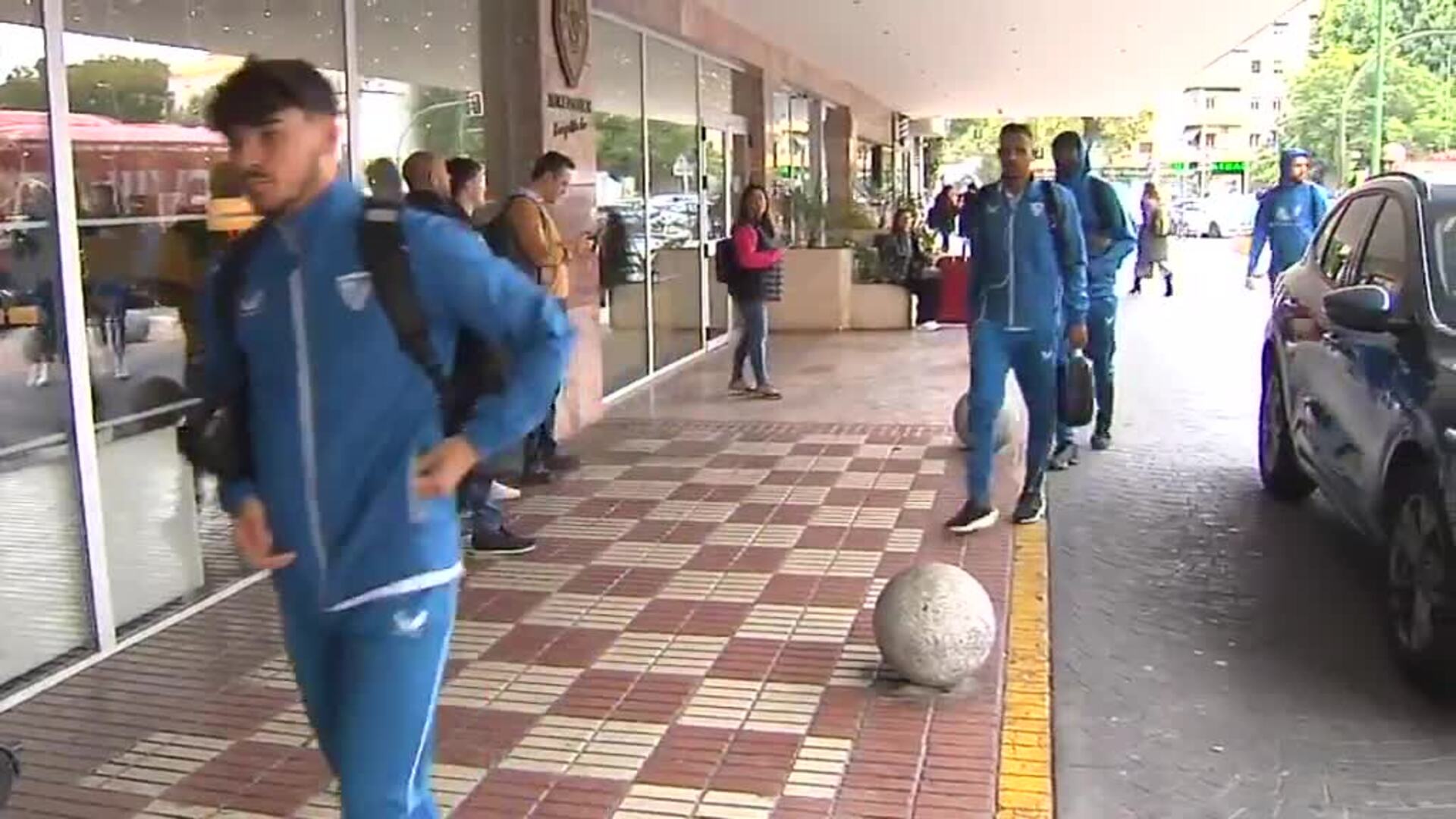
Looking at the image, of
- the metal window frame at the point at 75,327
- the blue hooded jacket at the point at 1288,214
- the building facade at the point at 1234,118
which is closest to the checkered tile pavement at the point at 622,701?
the metal window frame at the point at 75,327

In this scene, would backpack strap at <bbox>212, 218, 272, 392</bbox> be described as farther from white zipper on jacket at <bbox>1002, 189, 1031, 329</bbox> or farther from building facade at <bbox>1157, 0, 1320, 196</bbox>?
building facade at <bbox>1157, 0, 1320, 196</bbox>

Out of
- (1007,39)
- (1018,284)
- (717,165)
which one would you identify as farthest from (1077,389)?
(1007,39)

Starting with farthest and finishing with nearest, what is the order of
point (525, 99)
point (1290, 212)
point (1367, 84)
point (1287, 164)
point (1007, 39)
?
point (1367, 84) < point (1007, 39) < point (1287, 164) < point (1290, 212) < point (525, 99)

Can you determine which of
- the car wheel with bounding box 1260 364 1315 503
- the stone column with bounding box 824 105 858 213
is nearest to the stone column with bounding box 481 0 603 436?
the car wheel with bounding box 1260 364 1315 503

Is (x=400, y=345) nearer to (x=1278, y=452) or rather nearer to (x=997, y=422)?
(x=997, y=422)

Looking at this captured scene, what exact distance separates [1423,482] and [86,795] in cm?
434

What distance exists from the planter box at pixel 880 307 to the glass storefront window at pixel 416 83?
28.0ft

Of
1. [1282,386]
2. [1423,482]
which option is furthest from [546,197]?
[1423,482]

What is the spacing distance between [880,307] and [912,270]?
0.85 metres

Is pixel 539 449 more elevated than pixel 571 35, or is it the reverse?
pixel 571 35

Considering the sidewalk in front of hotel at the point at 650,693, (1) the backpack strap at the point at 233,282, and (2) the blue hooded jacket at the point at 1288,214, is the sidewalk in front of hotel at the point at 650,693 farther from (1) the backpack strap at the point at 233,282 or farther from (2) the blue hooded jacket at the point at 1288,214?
(2) the blue hooded jacket at the point at 1288,214

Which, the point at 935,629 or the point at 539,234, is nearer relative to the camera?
the point at 935,629

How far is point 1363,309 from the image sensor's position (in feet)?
17.5

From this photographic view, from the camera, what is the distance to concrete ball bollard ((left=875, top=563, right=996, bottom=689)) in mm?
4801
